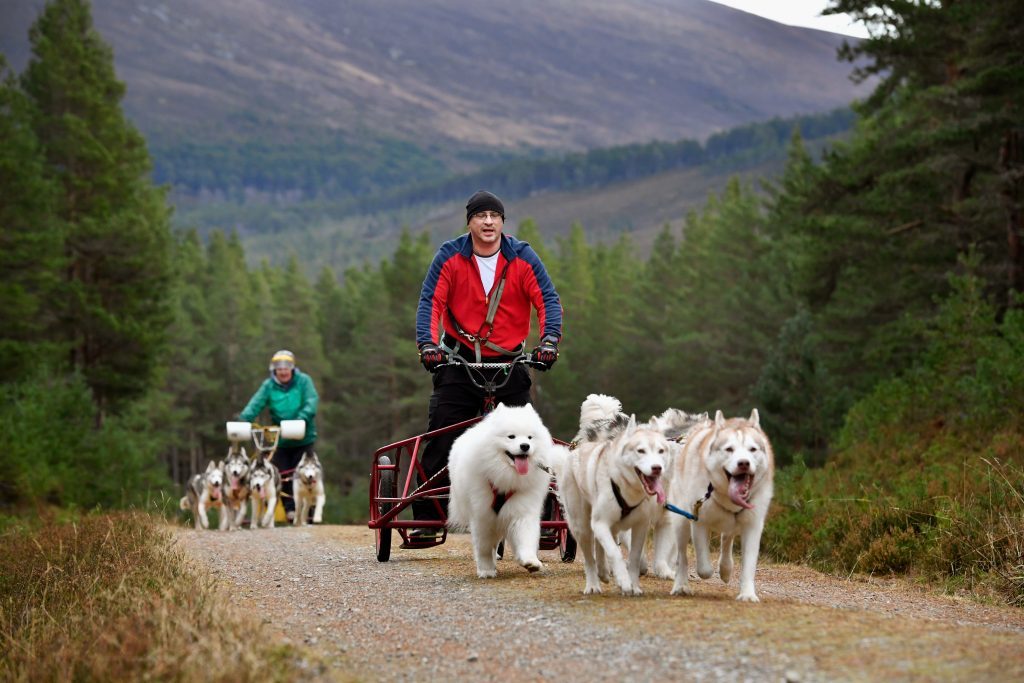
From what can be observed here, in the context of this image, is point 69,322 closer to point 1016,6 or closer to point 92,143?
point 92,143

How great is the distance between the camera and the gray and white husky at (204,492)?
18.3 metres

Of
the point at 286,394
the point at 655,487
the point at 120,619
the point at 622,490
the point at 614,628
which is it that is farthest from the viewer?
the point at 286,394

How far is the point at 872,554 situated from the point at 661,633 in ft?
16.7

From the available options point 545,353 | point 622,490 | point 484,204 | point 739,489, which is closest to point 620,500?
point 622,490

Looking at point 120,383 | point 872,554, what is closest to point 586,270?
point 120,383

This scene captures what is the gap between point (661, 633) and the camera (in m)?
6.18

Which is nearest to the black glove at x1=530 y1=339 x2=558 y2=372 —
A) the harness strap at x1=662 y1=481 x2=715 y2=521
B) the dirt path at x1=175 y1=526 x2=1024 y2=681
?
the dirt path at x1=175 y1=526 x2=1024 y2=681

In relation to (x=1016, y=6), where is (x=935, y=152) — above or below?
below

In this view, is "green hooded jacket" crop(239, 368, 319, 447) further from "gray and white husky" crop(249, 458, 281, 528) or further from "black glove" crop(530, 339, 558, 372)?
"black glove" crop(530, 339, 558, 372)

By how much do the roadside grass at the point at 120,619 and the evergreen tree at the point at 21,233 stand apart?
18.5m

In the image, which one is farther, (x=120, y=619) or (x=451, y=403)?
(x=451, y=403)

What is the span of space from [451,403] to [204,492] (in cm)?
999

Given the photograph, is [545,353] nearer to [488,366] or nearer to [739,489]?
[488,366]

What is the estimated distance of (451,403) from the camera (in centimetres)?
1016
